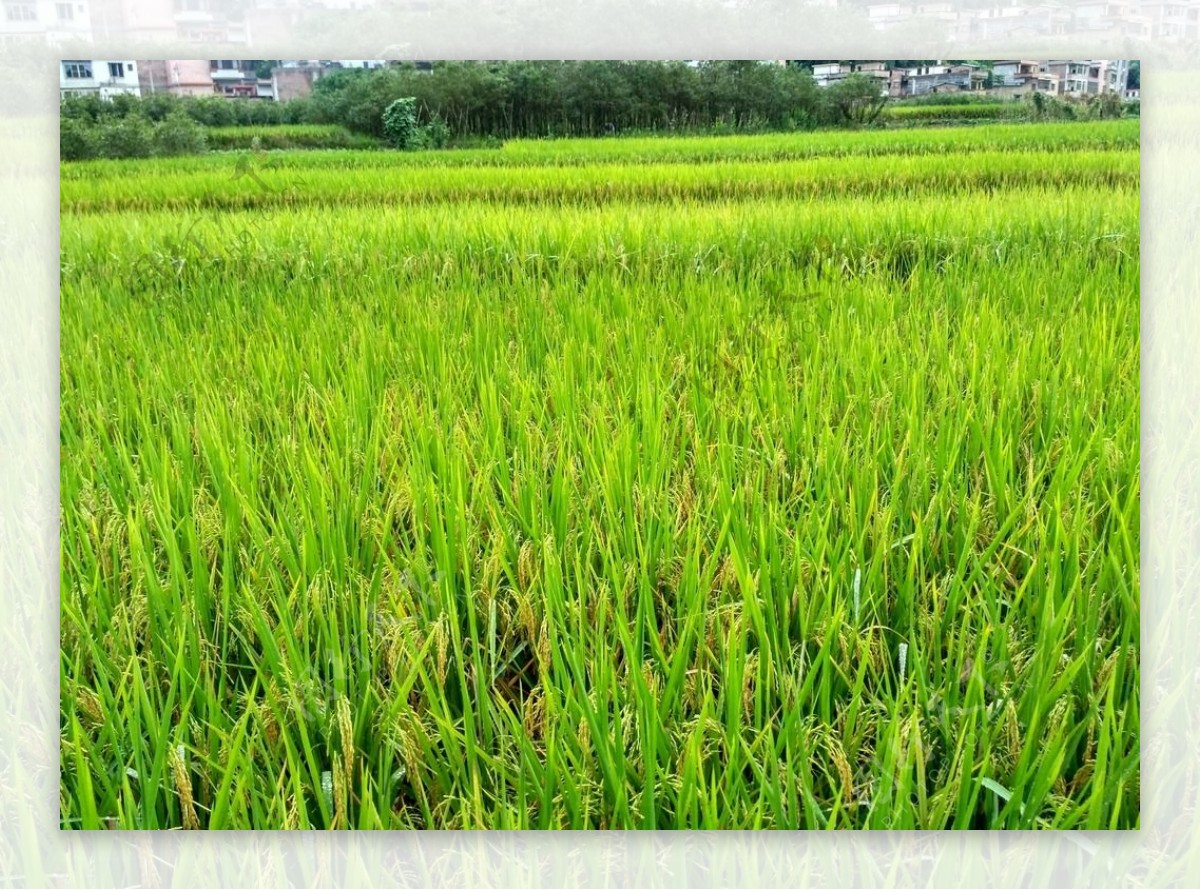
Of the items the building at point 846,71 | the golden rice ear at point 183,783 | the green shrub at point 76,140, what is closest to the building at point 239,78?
the green shrub at point 76,140

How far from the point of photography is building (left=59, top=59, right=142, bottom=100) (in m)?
1.76

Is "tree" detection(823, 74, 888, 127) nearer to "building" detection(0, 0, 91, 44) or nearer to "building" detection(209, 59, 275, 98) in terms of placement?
"building" detection(209, 59, 275, 98)

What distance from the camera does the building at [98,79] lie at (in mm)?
1756

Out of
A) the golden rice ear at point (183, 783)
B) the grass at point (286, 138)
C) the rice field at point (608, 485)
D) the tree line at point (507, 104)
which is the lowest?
the golden rice ear at point (183, 783)

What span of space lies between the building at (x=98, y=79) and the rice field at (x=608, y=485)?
144 mm

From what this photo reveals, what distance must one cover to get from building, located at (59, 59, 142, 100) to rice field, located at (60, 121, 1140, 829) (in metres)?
0.14

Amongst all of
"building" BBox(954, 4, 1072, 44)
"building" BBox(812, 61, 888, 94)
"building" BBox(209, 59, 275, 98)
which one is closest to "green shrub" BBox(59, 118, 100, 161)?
"building" BBox(209, 59, 275, 98)

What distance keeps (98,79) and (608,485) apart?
1.25 meters

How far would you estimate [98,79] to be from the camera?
1765 millimetres

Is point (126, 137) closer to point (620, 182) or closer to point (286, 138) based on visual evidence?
point (286, 138)

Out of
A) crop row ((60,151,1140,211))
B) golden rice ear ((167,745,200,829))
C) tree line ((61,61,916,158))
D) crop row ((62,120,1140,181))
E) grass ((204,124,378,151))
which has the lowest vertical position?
golden rice ear ((167,745,200,829))

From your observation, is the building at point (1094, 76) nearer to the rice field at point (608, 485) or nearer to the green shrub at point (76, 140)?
the rice field at point (608, 485)

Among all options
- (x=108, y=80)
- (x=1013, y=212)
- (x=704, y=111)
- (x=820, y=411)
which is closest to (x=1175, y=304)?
(x=1013, y=212)

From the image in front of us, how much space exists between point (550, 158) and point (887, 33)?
70cm
